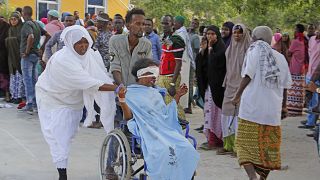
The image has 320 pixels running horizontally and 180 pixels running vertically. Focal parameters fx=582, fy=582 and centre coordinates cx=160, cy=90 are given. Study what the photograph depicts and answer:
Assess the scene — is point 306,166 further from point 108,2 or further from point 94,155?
point 108,2

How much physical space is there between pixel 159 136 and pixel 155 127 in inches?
5.8

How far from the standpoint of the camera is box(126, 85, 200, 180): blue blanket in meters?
4.97

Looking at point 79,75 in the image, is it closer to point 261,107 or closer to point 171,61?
point 261,107

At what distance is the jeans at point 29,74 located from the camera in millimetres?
10961

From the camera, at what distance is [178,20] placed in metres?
10.2

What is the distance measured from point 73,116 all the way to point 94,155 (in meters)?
1.79

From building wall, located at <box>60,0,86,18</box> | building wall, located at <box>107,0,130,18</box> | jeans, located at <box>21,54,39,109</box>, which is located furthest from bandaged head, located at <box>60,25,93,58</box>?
building wall, located at <box>107,0,130,18</box>

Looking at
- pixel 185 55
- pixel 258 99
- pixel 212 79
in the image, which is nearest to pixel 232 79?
pixel 212 79

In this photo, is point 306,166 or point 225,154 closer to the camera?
point 306,166

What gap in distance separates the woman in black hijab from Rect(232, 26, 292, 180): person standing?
1635 mm

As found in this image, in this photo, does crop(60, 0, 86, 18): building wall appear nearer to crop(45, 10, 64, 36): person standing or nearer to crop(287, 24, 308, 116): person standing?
crop(45, 10, 64, 36): person standing

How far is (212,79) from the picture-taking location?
306 inches

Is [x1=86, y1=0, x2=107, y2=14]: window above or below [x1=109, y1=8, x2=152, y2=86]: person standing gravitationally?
above

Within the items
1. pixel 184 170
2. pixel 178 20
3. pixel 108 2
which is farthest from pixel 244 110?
pixel 108 2
